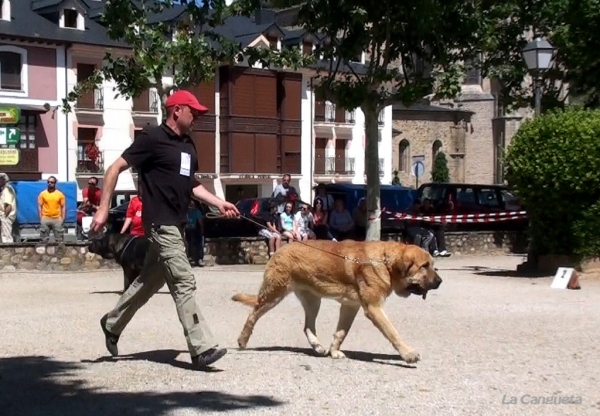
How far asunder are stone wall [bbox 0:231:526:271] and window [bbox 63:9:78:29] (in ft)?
89.3

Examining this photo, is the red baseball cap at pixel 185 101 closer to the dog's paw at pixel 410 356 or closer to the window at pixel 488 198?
the dog's paw at pixel 410 356

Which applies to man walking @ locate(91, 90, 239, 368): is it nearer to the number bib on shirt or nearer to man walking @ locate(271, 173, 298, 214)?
the number bib on shirt

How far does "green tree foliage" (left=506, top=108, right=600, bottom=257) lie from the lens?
16359mm

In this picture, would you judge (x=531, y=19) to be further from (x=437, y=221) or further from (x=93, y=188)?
(x=93, y=188)

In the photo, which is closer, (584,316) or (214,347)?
(214,347)

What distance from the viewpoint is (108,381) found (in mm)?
7250

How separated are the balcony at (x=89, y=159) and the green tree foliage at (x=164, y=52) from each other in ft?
84.1

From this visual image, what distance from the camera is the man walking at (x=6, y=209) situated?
2022 cm

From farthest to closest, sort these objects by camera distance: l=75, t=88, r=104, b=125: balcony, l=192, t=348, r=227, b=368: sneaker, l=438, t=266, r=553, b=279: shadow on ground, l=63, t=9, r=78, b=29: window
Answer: l=75, t=88, r=104, b=125: balcony → l=63, t=9, r=78, b=29: window → l=438, t=266, r=553, b=279: shadow on ground → l=192, t=348, r=227, b=368: sneaker

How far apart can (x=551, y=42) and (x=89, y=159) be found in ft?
93.7

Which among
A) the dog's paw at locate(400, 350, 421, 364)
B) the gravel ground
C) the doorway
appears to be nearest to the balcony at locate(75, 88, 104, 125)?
the doorway

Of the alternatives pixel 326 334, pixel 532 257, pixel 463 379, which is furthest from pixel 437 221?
pixel 463 379

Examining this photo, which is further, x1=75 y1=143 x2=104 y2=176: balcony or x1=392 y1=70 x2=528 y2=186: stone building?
x1=392 y1=70 x2=528 y2=186: stone building

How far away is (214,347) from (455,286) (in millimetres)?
9055
